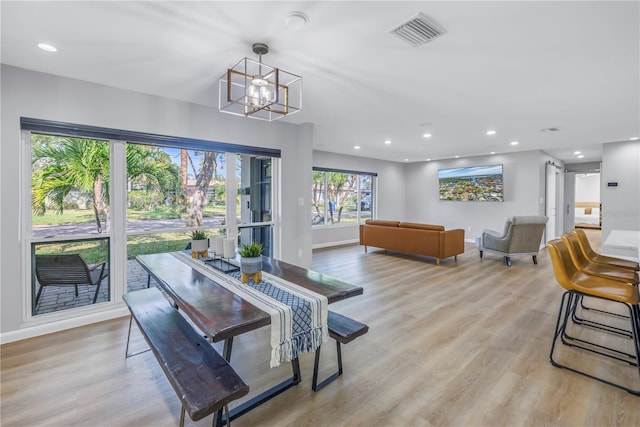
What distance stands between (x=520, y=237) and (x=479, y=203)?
2.75m

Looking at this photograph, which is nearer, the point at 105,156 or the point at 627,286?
the point at 627,286

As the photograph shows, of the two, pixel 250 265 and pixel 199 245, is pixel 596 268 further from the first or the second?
pixel 199 245

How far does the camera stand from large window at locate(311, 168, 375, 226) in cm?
776

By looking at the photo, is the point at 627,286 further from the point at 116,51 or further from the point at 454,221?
the point at 454,221

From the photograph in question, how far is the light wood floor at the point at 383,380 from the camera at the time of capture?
5.85 ft

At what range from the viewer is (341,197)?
825cm

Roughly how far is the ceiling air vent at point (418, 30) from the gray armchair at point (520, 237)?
4499mm

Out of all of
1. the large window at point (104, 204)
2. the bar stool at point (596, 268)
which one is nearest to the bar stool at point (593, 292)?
the bar stool at point (596, 268)

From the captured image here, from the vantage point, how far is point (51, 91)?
2852mm

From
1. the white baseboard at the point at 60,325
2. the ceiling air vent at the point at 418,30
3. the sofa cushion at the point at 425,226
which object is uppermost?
the ceiling air vent at the point at 418,30

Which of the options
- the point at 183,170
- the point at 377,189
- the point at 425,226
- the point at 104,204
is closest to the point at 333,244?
the point at 377,189

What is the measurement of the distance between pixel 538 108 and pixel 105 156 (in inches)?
211

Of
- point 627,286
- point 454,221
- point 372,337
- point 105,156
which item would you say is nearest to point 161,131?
point 105,156

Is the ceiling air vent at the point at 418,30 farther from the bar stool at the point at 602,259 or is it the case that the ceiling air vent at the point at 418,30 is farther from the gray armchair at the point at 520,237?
the gray armchair at the point at 520,237
